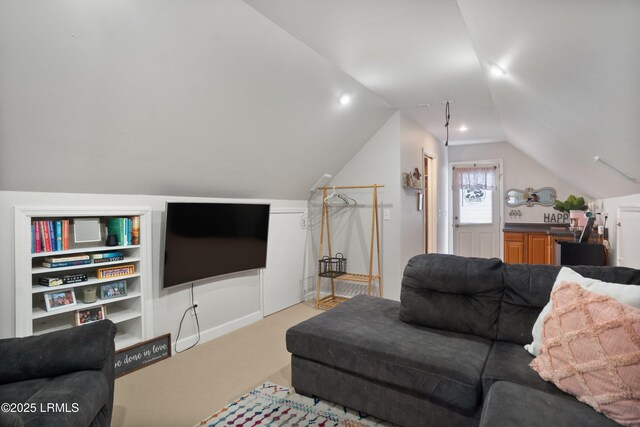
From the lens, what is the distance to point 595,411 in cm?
144

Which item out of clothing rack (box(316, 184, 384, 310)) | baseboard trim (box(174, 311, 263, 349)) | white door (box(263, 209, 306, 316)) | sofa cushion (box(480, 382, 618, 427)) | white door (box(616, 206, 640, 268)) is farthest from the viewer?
clothing rack (box(316, 184, 384, 310))

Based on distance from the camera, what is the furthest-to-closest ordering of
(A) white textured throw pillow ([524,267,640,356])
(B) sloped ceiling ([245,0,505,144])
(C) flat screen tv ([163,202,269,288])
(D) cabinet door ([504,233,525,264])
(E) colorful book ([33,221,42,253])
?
(D) cabinet door ([504,233,525,264]), (C) flat screen tv ([163,202,269,288]), (E) colorful book ([33,221,42,253]), (B) sloped ceiling ([245,0,505,144]), (A) white textured throw pillow ([524,267,640,356])

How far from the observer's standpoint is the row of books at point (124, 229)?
275 cm

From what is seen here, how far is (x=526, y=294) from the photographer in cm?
217

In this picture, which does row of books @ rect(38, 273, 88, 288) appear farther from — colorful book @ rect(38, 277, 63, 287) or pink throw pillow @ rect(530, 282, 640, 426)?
pink throw pillow @ rect(530, 282, 640, 426)

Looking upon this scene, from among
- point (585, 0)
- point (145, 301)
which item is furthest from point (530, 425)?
point (145, 301)

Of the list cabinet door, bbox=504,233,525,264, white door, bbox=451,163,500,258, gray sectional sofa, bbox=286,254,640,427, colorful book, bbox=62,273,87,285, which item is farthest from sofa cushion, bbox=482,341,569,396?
white door, bbox=451,163,500,258

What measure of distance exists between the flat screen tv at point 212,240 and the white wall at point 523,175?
4.71m

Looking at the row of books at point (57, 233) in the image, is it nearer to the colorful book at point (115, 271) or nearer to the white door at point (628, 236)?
the colorful book at point (115, 271)

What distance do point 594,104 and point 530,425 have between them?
1.74 meters

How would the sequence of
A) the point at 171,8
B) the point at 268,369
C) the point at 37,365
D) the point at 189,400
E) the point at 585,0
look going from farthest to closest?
the point at 268,369
the point at 189,400
the point at 171,8
the point at 37,365
the point at 585,0

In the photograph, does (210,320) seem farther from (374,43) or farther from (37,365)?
(374,43)

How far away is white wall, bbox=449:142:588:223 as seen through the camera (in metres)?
6.15

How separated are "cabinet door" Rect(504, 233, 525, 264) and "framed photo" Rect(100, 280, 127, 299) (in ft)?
17.6
